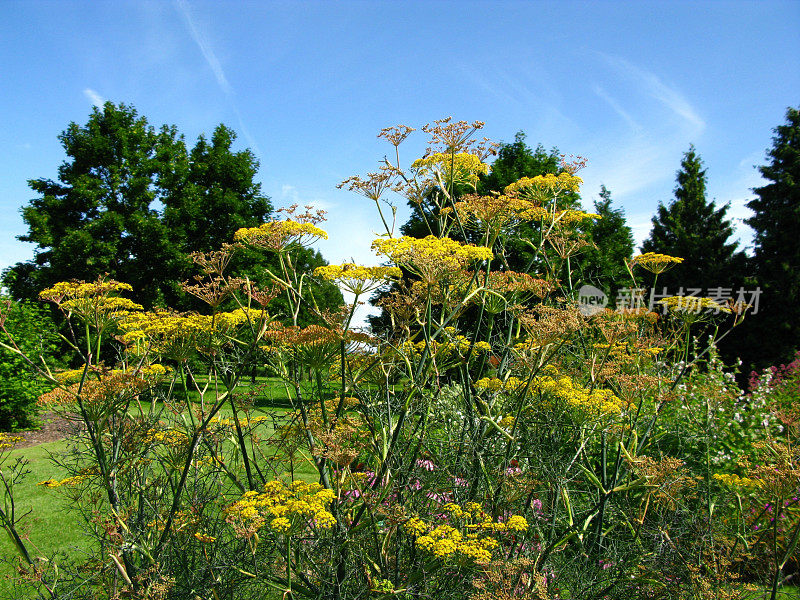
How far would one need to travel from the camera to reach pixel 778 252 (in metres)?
28.0

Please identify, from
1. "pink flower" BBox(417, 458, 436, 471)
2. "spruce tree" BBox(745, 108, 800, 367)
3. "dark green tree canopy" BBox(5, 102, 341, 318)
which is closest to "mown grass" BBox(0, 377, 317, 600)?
"pink flower" BBox(417, 458, 436, 471)

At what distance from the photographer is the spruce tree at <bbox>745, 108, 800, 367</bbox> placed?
2612 centimetres

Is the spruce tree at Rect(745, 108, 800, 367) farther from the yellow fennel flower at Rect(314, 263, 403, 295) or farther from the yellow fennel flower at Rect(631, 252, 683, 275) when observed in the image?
the yellow fennel flower at Rect(314, 263, 403, 295)

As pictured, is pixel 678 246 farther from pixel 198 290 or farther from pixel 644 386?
pixel 198 290

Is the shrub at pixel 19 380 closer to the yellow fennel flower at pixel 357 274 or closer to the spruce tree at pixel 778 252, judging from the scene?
the yellow fennel flower at pixel 357 274

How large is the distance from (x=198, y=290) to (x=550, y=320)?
8.53 feet

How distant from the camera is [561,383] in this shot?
3676 millimetres

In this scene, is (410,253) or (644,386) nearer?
(410,253)

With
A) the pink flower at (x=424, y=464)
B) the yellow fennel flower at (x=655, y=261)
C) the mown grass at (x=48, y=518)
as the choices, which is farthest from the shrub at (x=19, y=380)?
the yellow fennel flower at (x=655, y=261)

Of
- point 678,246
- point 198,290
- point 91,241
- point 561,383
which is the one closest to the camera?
point 198,290

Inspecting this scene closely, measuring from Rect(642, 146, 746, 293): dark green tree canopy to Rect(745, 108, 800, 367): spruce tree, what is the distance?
1811 mm

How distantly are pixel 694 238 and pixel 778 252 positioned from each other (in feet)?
16.9

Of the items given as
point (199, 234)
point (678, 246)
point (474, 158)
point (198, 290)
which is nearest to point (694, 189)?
point (678, 246)

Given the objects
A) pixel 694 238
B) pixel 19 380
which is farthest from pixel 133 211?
pixel 694 238
